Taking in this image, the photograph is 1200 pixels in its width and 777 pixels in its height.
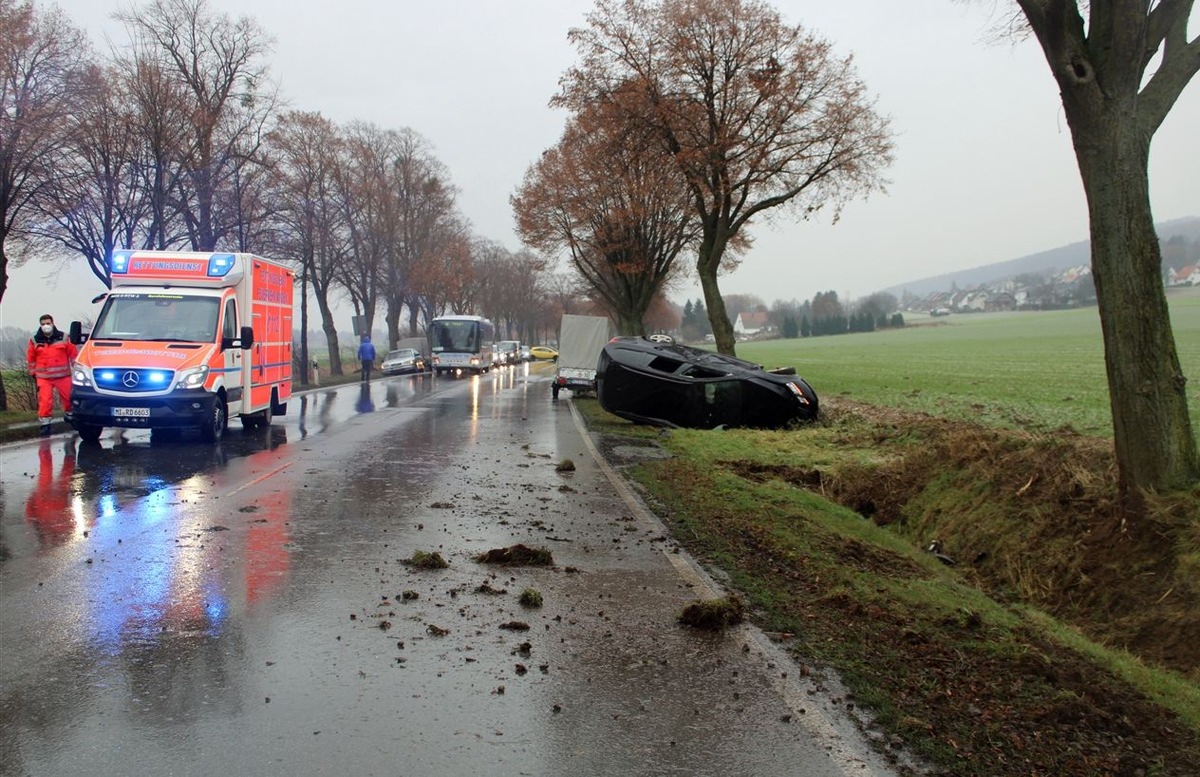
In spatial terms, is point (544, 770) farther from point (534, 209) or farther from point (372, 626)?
point (534, 209)

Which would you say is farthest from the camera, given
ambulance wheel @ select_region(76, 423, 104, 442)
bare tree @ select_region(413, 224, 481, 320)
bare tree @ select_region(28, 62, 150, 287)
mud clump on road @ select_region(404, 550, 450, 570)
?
bare tree @ select_region(413, 224, 481, 320)

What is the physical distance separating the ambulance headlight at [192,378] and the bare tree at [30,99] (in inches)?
335

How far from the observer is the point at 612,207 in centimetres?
4003

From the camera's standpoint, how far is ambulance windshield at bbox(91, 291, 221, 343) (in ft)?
49.1

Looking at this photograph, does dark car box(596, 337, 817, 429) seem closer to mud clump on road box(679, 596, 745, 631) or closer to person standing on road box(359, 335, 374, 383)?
mud clump on road box(679, 596, 745, 631)

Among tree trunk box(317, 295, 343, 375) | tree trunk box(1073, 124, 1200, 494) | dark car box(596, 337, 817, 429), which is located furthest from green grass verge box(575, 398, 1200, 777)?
tree trunk box(317, 295, 343, 375)

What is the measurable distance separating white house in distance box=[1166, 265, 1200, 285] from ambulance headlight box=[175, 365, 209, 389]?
107214 mm

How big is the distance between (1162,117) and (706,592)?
536 cm

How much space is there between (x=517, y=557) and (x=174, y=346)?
10.1 m

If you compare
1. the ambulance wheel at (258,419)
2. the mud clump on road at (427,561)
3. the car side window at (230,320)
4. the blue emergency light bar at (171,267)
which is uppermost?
the blue emergency light bar at (171,267)

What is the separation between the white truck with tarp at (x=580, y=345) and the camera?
31250 mm

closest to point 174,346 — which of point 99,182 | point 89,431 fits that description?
point 89,431

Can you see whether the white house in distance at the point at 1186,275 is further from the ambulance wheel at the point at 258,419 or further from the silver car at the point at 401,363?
the ambulance wheel at the point at 258,419

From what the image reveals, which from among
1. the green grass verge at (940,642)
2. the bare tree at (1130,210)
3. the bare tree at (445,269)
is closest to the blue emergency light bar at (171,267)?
the green grass verge at (940,642)
